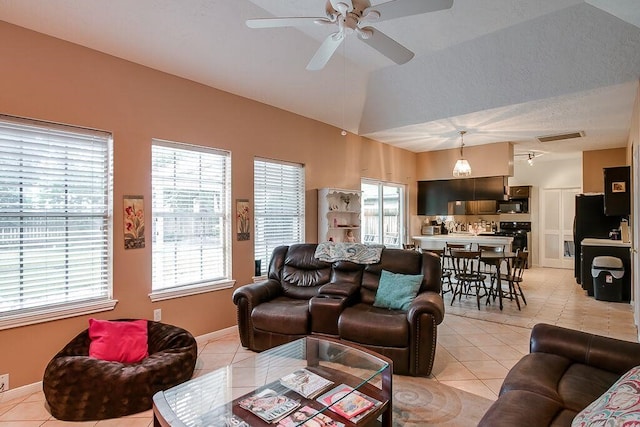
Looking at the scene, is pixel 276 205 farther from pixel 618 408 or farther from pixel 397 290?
pixel 618 408

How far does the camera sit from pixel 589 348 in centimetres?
206

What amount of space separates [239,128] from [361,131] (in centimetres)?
248

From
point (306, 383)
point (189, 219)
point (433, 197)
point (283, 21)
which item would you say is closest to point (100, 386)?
point (306, 383)

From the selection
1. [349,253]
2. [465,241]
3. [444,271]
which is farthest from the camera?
[465,241]

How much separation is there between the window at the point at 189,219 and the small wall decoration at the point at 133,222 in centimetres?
18

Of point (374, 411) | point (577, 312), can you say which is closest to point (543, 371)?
point (374, 411)

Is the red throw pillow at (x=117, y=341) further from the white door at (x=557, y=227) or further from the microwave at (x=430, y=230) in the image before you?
the white door at (x=557, y=227)

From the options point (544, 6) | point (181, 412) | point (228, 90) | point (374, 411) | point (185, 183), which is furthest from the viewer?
point (228, 90)

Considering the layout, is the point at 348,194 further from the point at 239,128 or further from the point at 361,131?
the point at 239,128

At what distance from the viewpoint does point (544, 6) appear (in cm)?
331

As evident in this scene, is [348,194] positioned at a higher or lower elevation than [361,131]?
lower

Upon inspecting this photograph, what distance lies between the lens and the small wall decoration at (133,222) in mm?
3398

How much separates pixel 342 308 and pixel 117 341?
77.8 inches

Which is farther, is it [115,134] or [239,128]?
[239,128]
